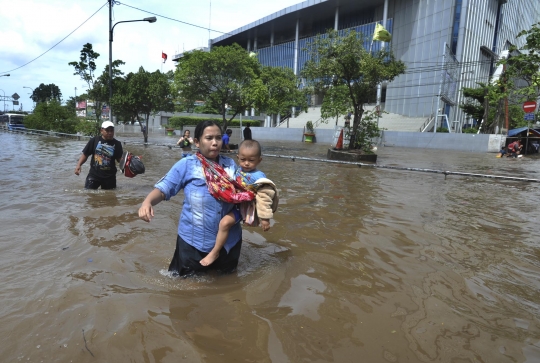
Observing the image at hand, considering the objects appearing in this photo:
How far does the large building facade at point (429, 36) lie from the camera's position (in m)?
38.8

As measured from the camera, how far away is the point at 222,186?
3.01 metres

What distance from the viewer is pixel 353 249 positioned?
15.1 ft

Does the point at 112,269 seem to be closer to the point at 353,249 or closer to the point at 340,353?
the point at 340,353

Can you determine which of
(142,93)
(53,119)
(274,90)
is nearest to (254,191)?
(274,90)

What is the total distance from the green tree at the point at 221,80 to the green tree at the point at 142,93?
1639mm

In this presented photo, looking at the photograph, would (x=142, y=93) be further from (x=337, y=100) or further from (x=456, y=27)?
(x=456, y=27)

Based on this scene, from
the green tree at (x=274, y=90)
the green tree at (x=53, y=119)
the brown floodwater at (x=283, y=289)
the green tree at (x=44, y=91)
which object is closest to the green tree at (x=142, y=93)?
the green tree at (x=274, y=90)

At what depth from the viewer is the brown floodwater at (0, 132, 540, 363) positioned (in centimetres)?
247

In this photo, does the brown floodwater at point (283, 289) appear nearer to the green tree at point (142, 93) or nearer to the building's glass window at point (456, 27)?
the green tree at point (142, 93)

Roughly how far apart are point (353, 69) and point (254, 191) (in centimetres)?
1476

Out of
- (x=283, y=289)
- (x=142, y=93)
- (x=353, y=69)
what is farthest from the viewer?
(x=142, y=93)

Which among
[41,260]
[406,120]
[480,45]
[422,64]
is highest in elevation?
[480,45]

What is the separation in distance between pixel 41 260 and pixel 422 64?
4360 centimetres

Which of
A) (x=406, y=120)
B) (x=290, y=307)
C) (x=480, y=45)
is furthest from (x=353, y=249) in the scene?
(x=480, y=45)
